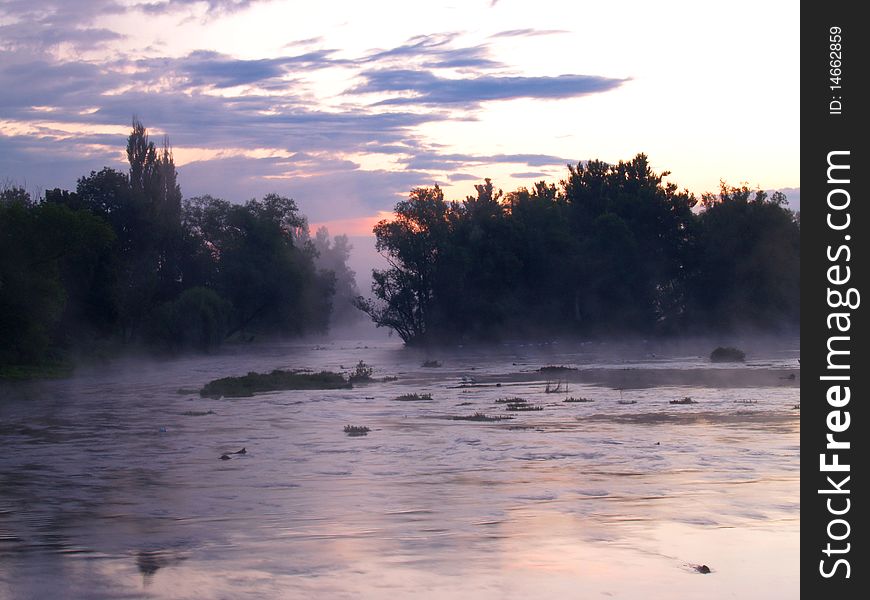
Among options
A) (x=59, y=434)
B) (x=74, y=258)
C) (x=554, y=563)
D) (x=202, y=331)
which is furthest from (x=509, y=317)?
(x=554, y=563)

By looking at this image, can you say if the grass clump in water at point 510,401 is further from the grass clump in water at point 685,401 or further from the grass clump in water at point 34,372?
the grass clump in water at point 34,372

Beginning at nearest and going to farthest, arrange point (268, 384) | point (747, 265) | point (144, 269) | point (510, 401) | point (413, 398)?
point (510, 401) < point (413, 398) < point (268, 384) < point (144, 269) < point (747, 265)

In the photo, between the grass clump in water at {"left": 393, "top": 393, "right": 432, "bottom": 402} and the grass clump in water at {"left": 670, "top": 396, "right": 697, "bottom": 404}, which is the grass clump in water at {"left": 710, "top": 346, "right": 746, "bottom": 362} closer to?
the grass clump in water at {"left": 670, "top": 396, "right": 697, "bottom": 404}

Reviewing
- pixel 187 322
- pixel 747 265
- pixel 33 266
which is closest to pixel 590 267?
pixel 747 265

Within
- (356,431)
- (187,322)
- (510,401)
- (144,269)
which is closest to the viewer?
(356,431)

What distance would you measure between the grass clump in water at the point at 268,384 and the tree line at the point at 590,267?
46108 mm

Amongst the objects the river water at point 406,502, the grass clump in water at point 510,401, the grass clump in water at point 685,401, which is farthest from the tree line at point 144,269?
the grass clump in water at point 685,401

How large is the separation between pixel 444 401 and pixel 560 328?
6554cm

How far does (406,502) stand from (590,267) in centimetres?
8245

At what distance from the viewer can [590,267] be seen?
310ft

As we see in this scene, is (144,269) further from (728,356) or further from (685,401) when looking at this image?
(685,401)

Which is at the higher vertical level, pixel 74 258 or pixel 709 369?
pixel 74 258
